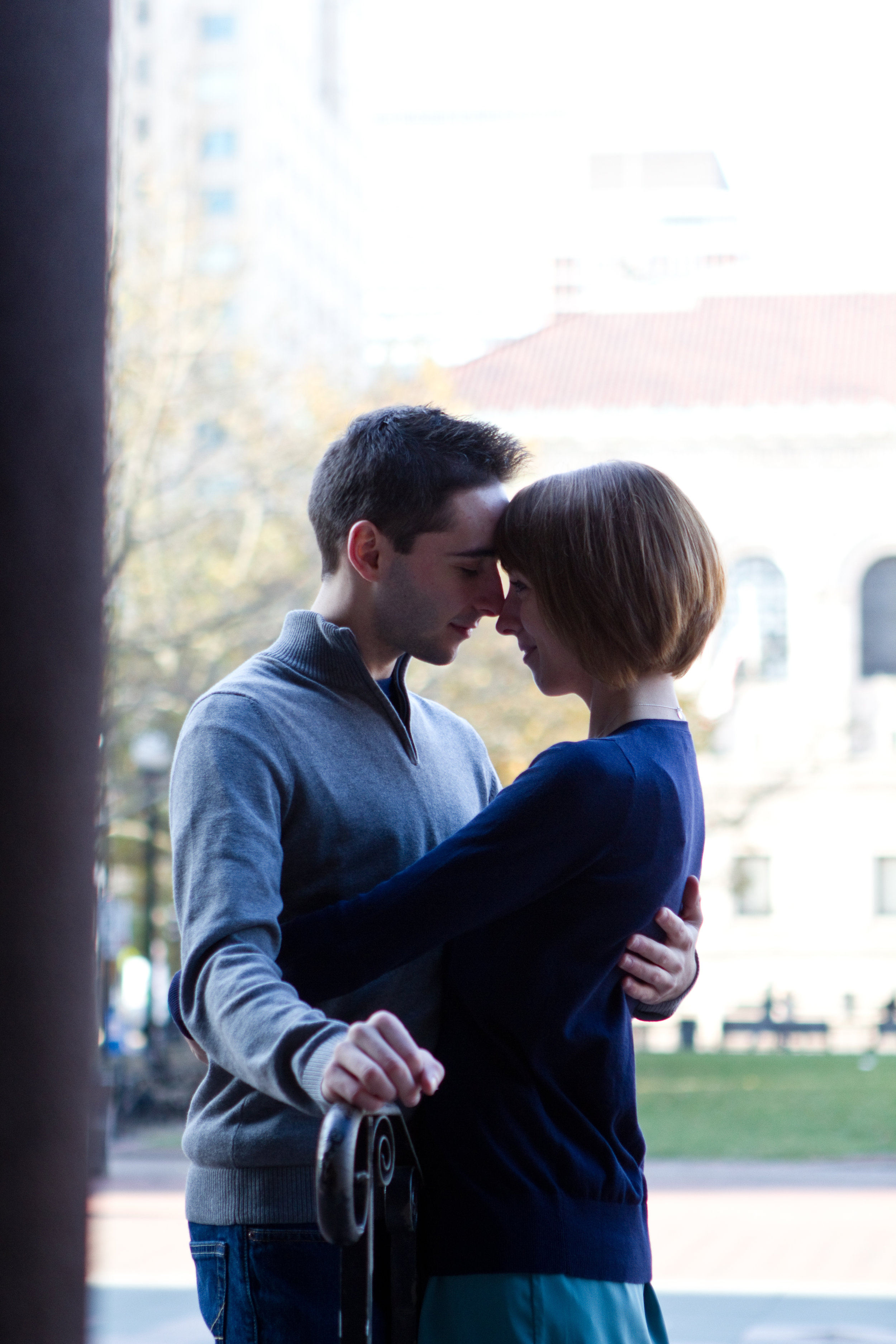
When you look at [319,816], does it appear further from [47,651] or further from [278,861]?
[47,651]

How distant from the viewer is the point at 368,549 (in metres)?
2.12

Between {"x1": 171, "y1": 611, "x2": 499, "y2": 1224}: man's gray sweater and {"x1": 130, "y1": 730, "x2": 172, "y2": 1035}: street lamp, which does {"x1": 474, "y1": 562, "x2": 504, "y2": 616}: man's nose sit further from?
{"x1": 130, "y1": 730, "x2": 172, "y2": 1035}: street lamp

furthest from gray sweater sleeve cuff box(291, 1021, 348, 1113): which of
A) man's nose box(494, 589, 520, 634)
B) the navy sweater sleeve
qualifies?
man's nose box(494, 589, 520, 634)

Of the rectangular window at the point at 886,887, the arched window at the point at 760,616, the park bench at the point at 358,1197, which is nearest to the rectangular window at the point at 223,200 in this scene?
the arched window at the point at 760,616

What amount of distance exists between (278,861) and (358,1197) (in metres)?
0.46

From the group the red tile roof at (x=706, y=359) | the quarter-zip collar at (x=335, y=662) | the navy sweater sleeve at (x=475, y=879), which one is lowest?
the navy sweater sleeve at (x=475, y=879)

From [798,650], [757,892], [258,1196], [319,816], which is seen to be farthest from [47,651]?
[757,892]

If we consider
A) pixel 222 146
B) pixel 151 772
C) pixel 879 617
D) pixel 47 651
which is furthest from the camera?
pixel 222 146

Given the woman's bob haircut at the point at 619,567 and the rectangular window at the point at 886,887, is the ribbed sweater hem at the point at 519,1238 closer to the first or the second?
the woman's bob haircut at the point at 619,567

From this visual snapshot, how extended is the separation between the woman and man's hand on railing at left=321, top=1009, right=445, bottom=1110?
318mm

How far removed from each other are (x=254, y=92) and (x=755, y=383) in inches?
1122

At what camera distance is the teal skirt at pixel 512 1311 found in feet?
5.81

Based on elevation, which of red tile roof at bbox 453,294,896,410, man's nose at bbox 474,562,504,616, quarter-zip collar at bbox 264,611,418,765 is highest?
red tile roof at bbox 453,294,896,410

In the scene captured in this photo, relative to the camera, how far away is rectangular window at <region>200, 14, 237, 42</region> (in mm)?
61188
